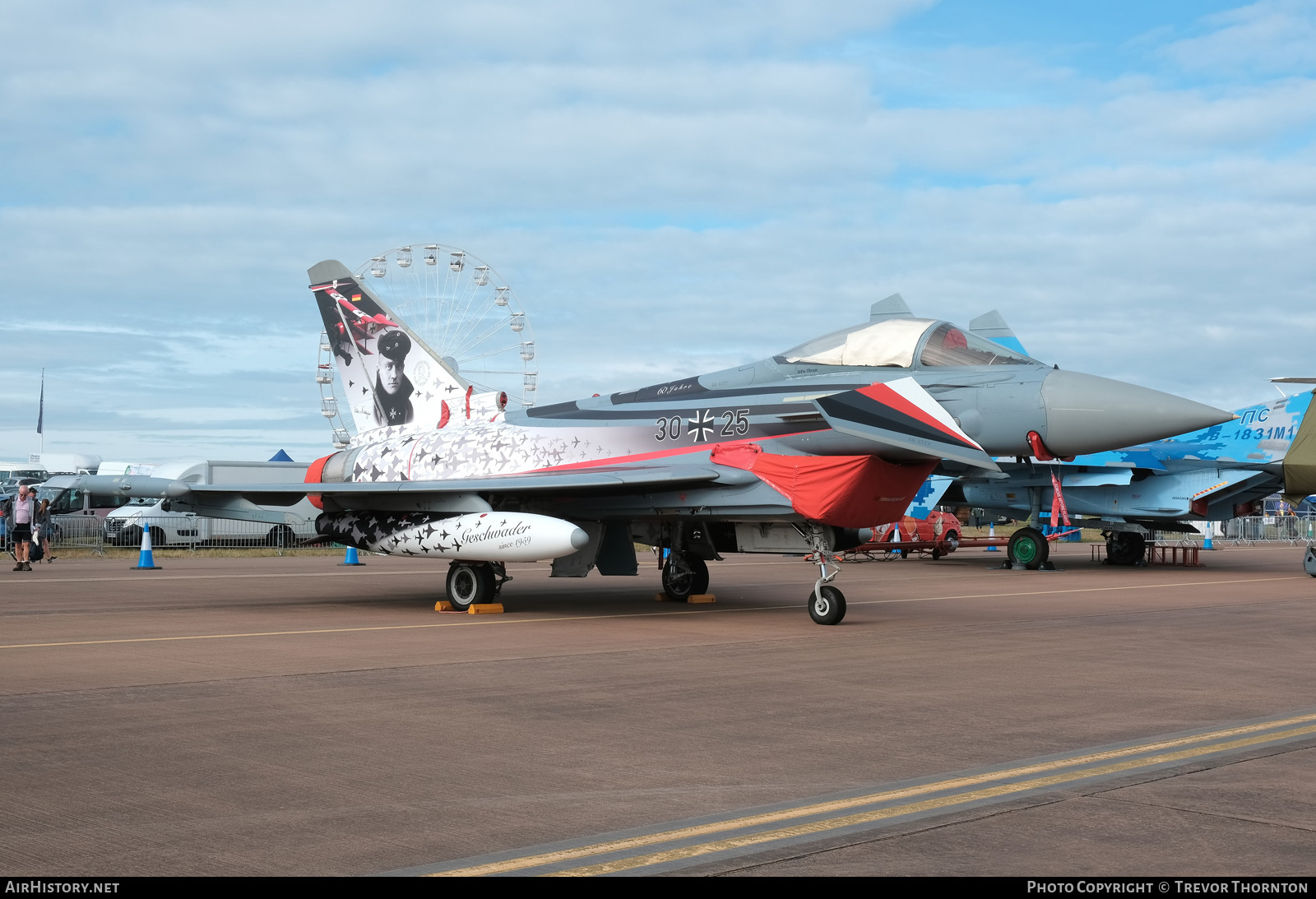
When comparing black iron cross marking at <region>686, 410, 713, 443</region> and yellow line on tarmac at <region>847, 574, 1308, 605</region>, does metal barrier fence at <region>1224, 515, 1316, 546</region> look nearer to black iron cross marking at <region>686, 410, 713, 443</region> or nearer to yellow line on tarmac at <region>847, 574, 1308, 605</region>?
yellow line on tarmac at <region>847, 574, 1308, 605</region>

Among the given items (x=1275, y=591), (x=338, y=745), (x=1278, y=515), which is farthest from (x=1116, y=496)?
(x=1278, y=515)

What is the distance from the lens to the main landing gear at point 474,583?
45.0 feet

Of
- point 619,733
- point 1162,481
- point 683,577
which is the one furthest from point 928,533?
point 619,733

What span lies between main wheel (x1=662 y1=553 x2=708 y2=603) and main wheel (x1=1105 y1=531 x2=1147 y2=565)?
14.5 metres

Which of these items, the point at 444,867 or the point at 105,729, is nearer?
the point at 444,867

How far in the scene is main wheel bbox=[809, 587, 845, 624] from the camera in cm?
1209

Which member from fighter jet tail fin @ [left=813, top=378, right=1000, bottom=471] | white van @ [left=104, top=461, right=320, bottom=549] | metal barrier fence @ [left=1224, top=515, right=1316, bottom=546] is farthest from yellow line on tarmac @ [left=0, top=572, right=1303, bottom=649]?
metal barrier fence @ [left=1224, top=515, right=1316, bottom=546]

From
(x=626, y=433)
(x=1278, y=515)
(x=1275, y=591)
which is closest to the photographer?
(x=626, y=433)

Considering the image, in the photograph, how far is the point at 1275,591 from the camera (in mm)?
17766

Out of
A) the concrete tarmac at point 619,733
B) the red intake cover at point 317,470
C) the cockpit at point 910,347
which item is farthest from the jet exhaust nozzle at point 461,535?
the cockpit at point 910,347

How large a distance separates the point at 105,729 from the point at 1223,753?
562cm

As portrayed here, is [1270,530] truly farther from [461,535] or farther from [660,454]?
[461,535]

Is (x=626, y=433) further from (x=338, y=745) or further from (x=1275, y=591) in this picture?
(x=1275, y=591)

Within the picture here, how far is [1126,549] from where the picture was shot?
26.7 m
